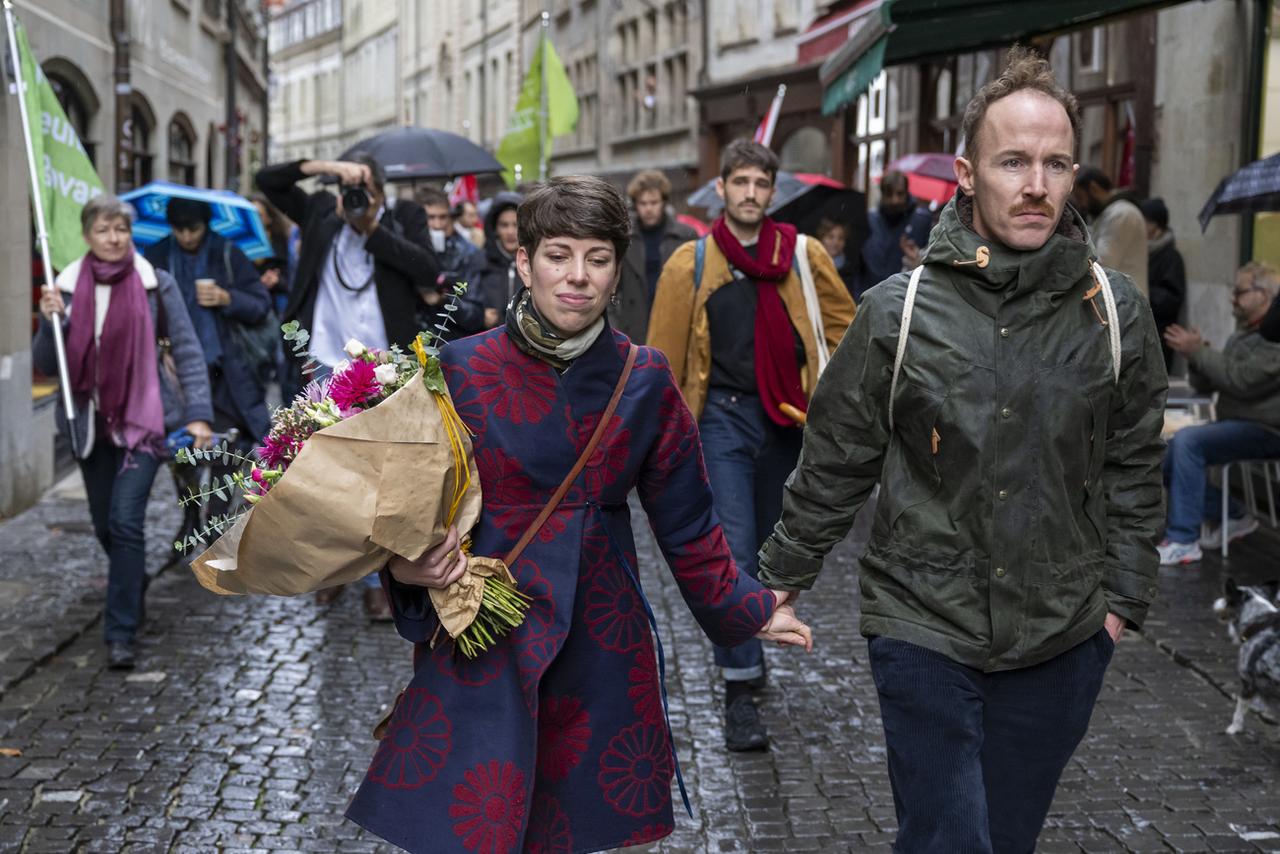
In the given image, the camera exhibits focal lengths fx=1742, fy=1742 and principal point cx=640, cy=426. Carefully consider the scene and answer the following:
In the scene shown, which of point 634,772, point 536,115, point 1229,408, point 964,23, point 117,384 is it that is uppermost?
point 536,115

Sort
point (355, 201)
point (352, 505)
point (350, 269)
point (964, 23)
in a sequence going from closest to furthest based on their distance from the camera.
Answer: point (352, 505), point (355, 201), point (350, 269), point (964, 23)

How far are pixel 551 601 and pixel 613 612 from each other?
16cm

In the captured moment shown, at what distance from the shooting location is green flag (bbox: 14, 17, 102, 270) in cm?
855

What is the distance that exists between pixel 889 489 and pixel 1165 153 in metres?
9.82

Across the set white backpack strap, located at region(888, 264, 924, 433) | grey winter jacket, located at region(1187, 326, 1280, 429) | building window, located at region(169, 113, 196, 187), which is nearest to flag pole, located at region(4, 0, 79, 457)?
white backpack strap, located at region(888, 264, 924, 433)

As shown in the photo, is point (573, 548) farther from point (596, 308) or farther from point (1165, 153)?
point (1165, 153)

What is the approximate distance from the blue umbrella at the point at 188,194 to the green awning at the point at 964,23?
154 inches

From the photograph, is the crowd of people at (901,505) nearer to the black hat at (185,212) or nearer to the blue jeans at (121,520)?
the blue jeans at (121,520)

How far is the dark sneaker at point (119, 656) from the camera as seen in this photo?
706cm

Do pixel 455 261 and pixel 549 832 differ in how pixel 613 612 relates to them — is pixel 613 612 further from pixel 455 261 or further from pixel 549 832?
pixel 455 261

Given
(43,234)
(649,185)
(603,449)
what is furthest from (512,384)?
(649,185)

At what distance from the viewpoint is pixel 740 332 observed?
20.1 ft

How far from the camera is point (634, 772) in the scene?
3629mm

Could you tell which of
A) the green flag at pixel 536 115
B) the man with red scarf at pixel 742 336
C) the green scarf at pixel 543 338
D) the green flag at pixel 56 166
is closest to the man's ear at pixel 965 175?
the green scarf at pixel 543 338
